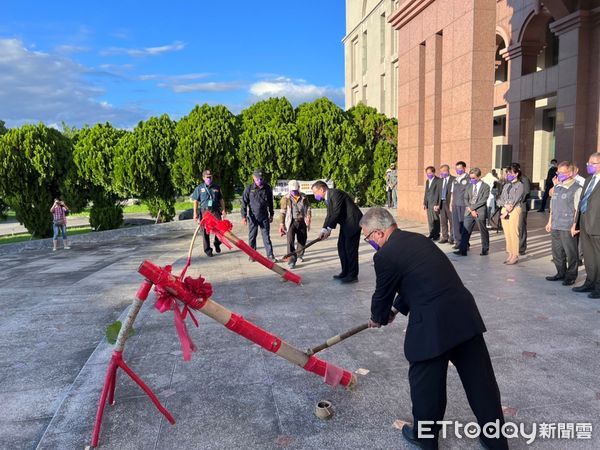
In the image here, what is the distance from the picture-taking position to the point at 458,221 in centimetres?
1033

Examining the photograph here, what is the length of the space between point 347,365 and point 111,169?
1579 cm

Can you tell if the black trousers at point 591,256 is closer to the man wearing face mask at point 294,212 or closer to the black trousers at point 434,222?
the man wearing face mask at point 294,212

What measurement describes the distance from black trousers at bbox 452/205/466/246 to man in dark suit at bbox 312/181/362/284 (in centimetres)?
321

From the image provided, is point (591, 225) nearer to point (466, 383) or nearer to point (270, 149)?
point (466, 383)

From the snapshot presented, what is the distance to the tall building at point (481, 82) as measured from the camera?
1220 cm

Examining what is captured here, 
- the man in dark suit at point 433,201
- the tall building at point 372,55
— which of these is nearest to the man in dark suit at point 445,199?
the man in dark suit at point 433,201

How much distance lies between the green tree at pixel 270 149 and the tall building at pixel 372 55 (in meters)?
21.2

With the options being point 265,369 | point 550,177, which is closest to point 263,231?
point 265,369

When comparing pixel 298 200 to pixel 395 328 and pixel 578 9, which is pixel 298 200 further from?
pixel 578 9

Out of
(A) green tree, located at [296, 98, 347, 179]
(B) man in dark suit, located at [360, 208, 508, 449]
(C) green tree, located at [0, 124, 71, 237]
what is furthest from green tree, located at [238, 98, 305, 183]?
(B) man in dark suit, located at [360, 208, 508, 449]

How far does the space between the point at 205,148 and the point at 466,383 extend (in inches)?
648

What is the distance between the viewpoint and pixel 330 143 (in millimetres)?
19984

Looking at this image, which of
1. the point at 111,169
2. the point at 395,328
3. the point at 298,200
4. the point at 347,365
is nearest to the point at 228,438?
the point at 347,365

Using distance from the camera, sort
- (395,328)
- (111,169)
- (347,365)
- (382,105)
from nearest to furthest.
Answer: (347,365) < (395,328) < (111,169) < (382,105)
